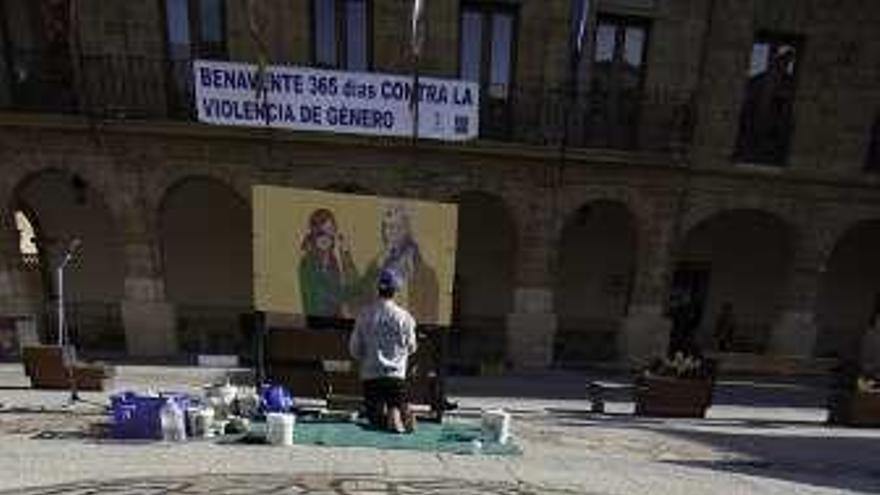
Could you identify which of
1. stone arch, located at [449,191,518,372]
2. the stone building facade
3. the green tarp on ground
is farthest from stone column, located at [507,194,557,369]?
the green tarp on ground

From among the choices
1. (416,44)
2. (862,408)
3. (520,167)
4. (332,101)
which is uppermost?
(416,44)

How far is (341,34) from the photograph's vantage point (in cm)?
2355

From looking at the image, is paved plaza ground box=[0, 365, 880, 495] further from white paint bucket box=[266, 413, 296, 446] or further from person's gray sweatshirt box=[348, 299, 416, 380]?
person's gray sweatshirt box=[348, 299, 416, 380]

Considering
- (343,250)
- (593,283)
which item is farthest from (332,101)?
(343,250)

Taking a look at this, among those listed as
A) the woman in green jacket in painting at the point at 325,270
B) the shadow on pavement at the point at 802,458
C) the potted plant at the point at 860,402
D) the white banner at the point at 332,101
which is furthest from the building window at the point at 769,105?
the woman in green jacket in painting at the point at 325,270

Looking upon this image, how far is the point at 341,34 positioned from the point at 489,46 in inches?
128

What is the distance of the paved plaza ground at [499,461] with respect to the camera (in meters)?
8.96

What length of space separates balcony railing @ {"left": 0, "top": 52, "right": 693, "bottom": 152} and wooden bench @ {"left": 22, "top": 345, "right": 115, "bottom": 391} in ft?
23.4

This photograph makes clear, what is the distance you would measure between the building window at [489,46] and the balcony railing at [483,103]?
38cm

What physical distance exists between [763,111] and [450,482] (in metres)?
18.7

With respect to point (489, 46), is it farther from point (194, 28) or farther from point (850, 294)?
point (850, 294)

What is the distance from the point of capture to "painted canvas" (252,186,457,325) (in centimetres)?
1316

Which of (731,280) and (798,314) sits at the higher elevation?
(731,280)

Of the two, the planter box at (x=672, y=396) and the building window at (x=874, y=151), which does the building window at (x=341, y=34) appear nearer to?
the planter box at (x=672, y=396)
